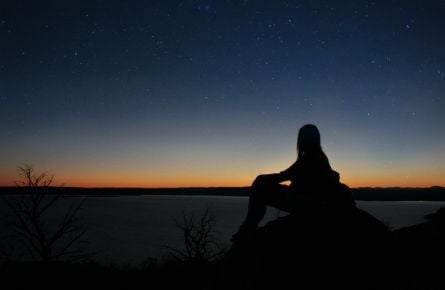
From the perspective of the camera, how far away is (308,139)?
Result: 3.48 m

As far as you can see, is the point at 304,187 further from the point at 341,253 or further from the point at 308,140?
the point at 341,253

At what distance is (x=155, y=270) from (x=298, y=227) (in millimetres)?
18766

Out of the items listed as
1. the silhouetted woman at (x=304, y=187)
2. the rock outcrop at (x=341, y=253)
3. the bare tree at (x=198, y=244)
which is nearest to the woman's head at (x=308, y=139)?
the silhouetted woman at (x=304, y=187)

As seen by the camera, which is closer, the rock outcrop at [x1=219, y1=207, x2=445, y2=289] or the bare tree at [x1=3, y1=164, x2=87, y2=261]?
the rock outcrop at [x1=219, y1=207, x2=445, y2=289]

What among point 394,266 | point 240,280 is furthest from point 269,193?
point 394,266

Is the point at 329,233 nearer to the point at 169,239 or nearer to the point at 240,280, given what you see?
the point at 240,280

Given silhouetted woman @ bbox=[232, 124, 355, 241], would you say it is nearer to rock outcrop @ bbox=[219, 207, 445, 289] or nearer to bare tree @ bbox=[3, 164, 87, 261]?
rock outcrop @ bbox=[219, 207, 445, 289]

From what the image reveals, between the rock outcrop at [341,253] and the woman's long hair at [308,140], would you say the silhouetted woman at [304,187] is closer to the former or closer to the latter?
the woman's long hair at [308,140]

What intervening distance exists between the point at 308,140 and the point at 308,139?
0.01 metres

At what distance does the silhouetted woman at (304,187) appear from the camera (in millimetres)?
3385

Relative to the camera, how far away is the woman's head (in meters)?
3.47

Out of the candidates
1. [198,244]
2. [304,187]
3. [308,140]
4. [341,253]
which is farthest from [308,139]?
[198,244]

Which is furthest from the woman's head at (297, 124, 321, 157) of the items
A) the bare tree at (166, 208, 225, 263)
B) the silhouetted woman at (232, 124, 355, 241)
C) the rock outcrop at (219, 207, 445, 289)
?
the bare tree at (166, 208, 225, 263)

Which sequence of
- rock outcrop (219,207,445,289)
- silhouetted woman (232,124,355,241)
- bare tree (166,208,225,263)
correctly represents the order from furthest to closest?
bare tree (166,208,225,263), silhouetted woman (232,124,355,241), rock outcrop (219,207,445,289)
